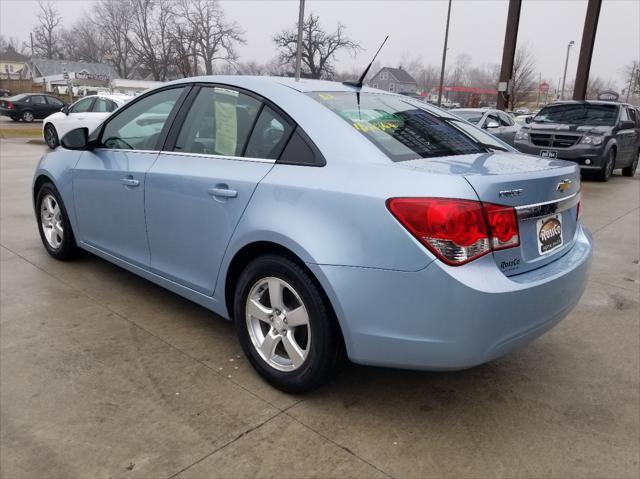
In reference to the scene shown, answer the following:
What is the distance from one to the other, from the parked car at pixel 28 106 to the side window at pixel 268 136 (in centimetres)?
2976

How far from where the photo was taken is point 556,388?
2.97 metres

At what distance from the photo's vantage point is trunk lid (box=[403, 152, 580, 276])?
7.48ft

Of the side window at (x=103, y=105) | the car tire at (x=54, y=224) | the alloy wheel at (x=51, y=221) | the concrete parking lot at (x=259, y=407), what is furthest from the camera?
the side window at (x=103, y=105)

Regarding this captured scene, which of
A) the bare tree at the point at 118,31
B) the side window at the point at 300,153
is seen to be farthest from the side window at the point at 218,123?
the bare tree at the point at 118,31

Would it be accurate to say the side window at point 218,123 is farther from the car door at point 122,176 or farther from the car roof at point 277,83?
the car door at point 122,176

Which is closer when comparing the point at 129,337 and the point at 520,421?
the point at 520,421

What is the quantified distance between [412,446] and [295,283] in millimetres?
889

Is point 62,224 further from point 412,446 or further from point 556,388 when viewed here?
point 556,388

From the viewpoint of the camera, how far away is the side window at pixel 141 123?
11.7ft

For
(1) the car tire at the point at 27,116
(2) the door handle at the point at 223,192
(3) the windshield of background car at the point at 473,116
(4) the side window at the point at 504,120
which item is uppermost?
(2) the door handle at the point at 223,192

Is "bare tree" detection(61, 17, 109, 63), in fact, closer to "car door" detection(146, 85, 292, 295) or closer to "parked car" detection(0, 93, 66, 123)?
"parked car" detection(0, 93, 66, 123)

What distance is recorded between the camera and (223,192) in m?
2.87

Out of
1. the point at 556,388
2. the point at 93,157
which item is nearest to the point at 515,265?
the point at 556,388

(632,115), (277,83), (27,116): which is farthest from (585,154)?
(27,116)
